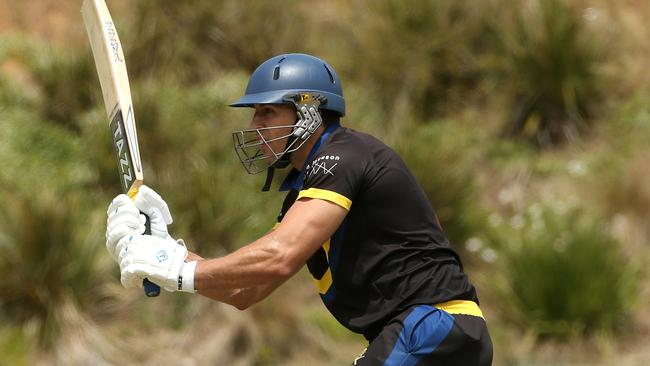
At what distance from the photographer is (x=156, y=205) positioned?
12.8 feet

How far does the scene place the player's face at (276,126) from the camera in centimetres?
410

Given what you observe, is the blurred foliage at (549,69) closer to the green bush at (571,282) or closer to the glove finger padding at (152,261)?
the green bush at (571,282)

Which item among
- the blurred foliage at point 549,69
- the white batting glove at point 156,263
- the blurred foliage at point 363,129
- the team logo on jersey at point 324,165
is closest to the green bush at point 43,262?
the blurred foliage at point 363,129

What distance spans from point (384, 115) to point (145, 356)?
4.17 m

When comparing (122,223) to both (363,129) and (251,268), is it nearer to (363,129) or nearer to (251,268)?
(251,268)

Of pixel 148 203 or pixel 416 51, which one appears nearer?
pixel 148 203

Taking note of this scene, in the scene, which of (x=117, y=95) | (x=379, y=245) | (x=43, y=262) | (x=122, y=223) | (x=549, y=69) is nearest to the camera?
(x=122, y=223)

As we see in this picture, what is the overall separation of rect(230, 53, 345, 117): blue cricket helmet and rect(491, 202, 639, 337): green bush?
424 cm

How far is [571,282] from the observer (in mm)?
8008

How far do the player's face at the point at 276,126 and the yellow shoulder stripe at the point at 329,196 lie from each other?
46 centimetres

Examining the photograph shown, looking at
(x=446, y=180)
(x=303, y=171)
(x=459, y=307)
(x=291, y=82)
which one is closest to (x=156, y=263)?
(x=303, y=171)

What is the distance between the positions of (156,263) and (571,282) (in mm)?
5077

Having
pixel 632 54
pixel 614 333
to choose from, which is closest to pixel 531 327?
pixel 614 333

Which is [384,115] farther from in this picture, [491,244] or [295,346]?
[295,346]
